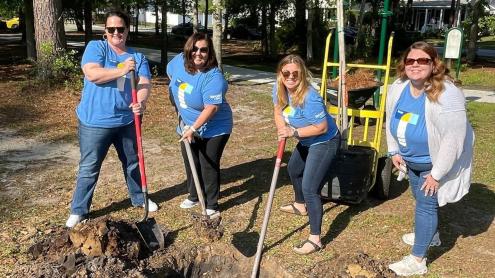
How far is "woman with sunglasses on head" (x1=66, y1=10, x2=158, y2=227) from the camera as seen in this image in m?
3.93

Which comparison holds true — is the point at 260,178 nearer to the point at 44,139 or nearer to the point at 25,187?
the point at 25,187

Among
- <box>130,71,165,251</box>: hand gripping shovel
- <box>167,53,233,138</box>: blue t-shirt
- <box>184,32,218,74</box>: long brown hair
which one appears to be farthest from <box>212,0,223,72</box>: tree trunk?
<box>130,71,165,251</box>: hand gripping shovel

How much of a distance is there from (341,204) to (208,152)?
1.53 metres

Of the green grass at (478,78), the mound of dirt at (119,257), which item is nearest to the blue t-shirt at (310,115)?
the mound of dirt at (119,257)

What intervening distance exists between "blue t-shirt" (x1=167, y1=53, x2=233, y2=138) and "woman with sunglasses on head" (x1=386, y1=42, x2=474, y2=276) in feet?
4.56

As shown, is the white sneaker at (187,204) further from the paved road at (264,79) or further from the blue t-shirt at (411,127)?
the paved road at (264,79)

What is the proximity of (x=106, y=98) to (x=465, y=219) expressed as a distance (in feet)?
11.5

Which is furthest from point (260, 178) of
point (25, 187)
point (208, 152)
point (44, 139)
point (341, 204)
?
point (44, 139)

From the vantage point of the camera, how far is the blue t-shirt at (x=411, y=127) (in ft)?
11.0

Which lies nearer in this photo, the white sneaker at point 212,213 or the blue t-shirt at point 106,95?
the blue t-shirt at point 106,95

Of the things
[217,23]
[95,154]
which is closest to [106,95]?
[95,154]

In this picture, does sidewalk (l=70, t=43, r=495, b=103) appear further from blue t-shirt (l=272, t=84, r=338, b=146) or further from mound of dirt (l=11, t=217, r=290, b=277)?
mound of dirt (l=11, t=217, r=290, b=277)

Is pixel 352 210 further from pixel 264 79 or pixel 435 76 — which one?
pixel 264 79

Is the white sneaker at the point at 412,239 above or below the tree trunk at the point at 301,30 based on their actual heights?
below
